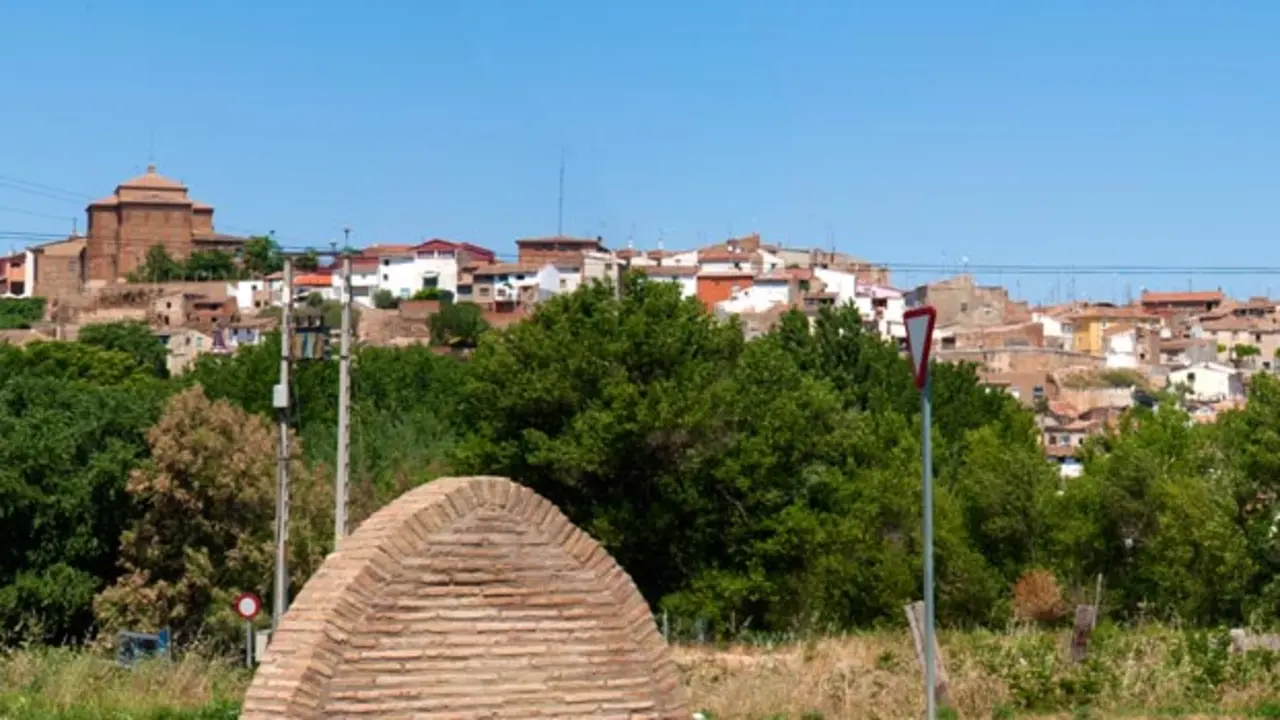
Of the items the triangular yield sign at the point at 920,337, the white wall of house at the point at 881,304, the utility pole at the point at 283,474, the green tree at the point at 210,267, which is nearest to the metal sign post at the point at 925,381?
the triangular yield sign at the point at 920,337

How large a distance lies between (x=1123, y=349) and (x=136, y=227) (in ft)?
234

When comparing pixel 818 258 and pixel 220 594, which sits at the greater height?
pixel 818 258

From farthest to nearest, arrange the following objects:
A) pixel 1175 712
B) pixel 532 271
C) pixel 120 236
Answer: pixel 120 236, pixel 532 271, pixel 1175 712

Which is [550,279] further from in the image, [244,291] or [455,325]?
[244,291]

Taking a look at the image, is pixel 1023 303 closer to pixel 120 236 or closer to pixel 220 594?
pixel 120 236

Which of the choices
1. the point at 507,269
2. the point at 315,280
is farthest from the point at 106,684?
the point at 507,269

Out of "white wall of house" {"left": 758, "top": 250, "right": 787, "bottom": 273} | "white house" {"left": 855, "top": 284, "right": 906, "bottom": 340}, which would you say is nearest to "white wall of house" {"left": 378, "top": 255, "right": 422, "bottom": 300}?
"white wall of house" {"left": 758, "top": 250, "right": 787, "bottom": 273}

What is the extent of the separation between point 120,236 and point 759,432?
11845 cm

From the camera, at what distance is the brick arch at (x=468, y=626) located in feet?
35.8

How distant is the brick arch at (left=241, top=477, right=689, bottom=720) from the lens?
1090cm

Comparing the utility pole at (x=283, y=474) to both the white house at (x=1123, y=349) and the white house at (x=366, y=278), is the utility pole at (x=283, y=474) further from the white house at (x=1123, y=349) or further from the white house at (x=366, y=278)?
the white house at (x=366, y=278)

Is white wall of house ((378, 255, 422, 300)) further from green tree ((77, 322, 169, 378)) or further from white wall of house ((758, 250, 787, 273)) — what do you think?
green tree ((77, 322, 169, 378))

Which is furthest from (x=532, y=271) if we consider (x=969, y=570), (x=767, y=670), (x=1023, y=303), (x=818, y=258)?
(x=767, y=670)

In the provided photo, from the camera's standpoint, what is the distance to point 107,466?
3466 centimetres
